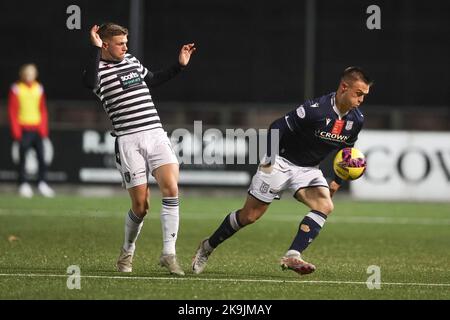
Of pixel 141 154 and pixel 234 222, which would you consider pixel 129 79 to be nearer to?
pixel 141 154

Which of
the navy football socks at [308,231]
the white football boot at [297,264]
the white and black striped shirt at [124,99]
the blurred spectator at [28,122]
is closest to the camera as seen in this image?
the white football boot at [297,264]

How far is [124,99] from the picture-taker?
32.3 ft

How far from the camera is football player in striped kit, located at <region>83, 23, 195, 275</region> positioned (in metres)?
9.78

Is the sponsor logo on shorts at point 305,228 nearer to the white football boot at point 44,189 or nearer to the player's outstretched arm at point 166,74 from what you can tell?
the player's outstretched arm at point 166,74

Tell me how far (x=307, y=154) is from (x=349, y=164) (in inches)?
14.9

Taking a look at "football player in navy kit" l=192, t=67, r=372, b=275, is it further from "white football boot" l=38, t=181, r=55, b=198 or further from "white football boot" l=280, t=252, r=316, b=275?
"white football boot" l=38, t=181, r=55, b=198

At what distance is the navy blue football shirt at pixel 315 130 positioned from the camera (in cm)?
992

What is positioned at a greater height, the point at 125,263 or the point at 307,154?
the point at 307,154


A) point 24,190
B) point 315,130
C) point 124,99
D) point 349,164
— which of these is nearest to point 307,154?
point 315,130

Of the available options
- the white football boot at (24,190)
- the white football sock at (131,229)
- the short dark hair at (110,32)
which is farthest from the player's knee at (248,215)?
the white football boot at (24,190)

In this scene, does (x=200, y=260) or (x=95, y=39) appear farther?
(x=200, y=260)

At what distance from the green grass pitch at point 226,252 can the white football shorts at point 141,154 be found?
0.83 m

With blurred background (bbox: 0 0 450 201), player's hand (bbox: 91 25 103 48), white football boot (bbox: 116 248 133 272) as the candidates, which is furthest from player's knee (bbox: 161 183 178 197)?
blurred background (bbox: 0 0 450 201)
